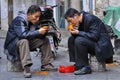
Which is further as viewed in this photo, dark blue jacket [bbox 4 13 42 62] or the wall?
the wall

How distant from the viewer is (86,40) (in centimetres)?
838

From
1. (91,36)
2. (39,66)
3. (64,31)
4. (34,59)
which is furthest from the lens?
(64,31)

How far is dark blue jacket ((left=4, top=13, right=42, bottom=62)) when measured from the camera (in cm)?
827

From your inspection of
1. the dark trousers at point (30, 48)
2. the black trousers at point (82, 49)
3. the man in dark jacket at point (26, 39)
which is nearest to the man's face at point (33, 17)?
the man in dark jacket at point (26, 39)

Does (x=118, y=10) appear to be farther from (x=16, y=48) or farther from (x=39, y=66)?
(x=16, y=48)

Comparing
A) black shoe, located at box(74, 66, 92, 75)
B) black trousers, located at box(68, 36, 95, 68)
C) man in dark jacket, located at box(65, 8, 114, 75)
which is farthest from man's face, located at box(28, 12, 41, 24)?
black shoe, located at box(74, 66, 92, 75)

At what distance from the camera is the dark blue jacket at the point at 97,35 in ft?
27.5

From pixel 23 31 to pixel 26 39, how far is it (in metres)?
0.16

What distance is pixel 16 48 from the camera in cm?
841

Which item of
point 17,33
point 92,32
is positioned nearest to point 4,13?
point 17,33

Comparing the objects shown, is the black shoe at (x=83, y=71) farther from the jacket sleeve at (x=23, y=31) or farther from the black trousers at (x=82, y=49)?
the jacket sleeve at (x=23, y=31)

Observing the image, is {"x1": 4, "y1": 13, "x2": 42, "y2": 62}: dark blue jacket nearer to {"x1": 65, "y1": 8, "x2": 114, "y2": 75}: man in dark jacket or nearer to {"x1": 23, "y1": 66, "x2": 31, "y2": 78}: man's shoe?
{"x1": 23, "y1": 66, "x2": 31, "y2": 78}: man's shoe

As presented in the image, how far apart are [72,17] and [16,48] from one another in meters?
1.14

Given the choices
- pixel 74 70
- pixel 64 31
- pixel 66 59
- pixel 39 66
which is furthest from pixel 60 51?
pixel 64 31
